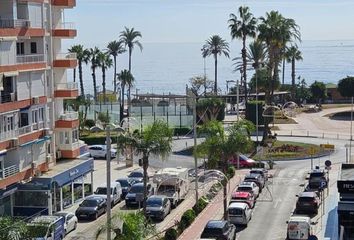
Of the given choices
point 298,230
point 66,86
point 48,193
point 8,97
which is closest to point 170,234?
point 298,230

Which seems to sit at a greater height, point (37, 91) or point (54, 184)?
point (37, 91)

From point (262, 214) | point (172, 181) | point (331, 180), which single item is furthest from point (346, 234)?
point (331, 180)

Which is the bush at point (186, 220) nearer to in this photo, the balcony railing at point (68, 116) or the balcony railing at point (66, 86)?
the balcony railing at point (68, 116)

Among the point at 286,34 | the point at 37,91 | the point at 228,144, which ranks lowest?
the point at 228,144

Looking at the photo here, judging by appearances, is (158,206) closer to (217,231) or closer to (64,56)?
(217,231)

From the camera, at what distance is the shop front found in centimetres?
4616

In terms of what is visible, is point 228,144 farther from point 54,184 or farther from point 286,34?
point 286,34

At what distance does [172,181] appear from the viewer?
4909cm

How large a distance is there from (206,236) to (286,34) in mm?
→ 42093

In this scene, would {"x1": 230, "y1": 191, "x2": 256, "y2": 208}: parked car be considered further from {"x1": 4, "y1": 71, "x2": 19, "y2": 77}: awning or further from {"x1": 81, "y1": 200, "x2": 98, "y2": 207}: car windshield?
{"x1": 4, "y1": 71, "x2": 19, "y2": 77}: awning

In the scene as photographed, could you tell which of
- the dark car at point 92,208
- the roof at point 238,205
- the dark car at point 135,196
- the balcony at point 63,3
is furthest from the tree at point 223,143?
the balcony at point 63,3

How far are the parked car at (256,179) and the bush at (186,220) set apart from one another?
10398mm

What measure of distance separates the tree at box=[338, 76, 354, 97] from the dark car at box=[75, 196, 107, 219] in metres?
74.3

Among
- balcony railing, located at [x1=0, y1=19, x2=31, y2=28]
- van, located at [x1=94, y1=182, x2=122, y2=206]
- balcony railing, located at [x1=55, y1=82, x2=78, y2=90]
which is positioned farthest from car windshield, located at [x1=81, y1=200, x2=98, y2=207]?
balcony railing, located at [x1=0, y1=19, x2=31, y2=28]
